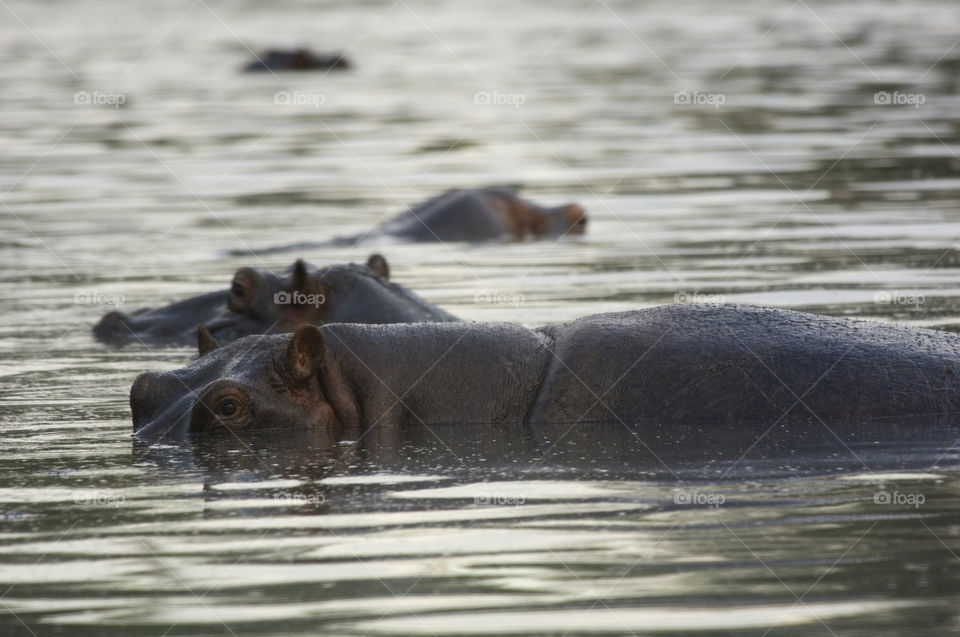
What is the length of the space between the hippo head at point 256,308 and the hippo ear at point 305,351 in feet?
6.17

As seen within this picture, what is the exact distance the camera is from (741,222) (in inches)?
549
